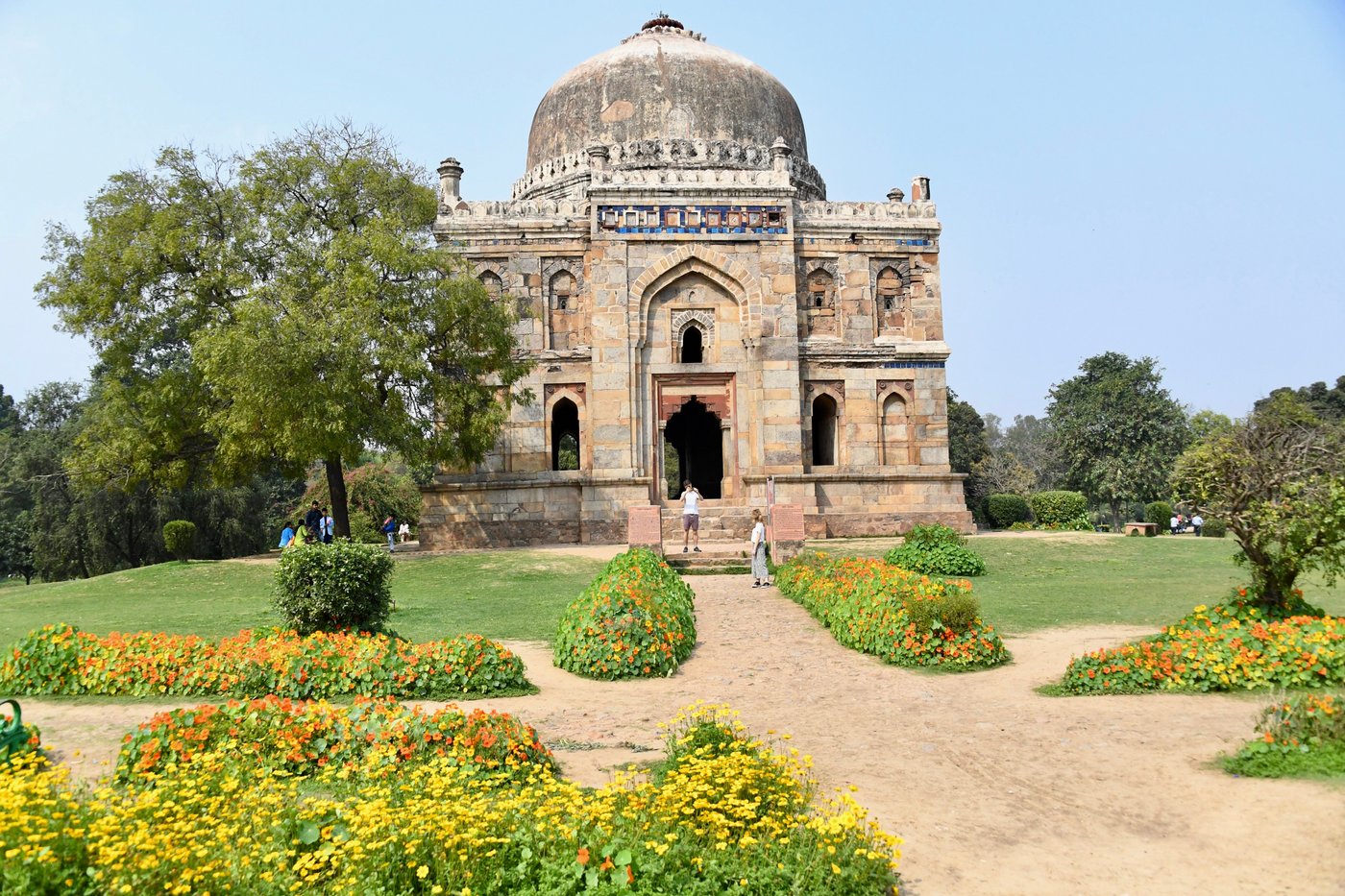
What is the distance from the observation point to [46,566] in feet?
107

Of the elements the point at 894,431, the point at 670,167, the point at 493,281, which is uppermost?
the point at 670,167

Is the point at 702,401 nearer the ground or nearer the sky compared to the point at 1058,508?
nearer the sky

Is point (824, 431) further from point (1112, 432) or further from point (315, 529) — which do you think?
point (1112, 432)

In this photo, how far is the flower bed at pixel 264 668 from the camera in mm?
9023

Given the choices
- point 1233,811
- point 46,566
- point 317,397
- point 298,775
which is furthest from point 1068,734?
point 46,566

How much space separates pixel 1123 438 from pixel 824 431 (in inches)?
903

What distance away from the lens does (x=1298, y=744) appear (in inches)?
260

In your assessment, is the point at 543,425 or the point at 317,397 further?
the point at 543,425

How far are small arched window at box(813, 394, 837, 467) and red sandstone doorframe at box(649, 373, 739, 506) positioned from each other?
2.43 meters

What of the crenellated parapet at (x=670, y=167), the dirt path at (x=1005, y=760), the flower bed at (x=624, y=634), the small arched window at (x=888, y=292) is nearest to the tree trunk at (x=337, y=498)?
the crenellated parapet at (x=670, y=167)

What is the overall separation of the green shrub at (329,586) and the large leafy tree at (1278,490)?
8.46 m

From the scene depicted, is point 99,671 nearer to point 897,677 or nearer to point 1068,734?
point 897,677

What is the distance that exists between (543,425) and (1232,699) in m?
18.5

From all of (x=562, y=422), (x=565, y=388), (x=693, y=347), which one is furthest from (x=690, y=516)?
(x=562, y=422)
